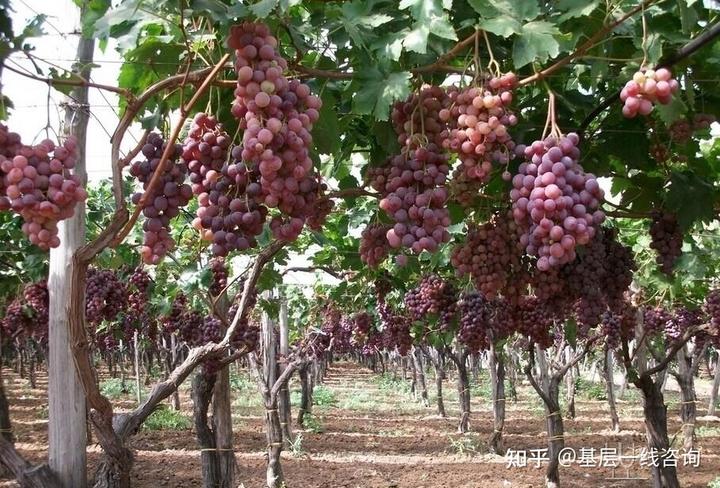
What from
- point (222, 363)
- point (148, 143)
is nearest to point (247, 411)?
point (222, 363)

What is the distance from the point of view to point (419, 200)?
2209 millimetres

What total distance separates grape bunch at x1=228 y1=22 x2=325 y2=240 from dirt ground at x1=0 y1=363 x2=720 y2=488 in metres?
10.5

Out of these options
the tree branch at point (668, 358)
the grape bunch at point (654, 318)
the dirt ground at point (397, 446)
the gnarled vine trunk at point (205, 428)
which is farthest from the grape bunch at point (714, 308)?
the gnarled vine trunk at point (205, 428)

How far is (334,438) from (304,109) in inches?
668

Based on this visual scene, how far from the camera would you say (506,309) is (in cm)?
618

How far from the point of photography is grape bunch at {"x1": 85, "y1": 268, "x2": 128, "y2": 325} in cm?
736

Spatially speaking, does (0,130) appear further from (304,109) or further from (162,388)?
(162,388)

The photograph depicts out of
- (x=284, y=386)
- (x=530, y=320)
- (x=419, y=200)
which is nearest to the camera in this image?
(x=419, y=200)

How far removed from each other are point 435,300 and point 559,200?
616cm

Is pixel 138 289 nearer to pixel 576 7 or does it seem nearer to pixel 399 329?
pixel 399 329

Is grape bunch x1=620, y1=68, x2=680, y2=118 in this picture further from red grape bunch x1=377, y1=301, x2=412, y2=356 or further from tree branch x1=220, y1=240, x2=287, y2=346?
red grape bunch x1=377, y1=301, x2=412, y2=356

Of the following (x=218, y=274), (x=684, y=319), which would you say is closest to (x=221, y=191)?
(x=218, y=274)

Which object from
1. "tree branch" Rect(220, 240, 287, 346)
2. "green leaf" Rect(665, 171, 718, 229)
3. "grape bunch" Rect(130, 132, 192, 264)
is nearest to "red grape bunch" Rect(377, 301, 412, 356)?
"tree branch" Rect(220, 240, 287, 346)

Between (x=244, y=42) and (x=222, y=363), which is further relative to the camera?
(x=222, y=363)
